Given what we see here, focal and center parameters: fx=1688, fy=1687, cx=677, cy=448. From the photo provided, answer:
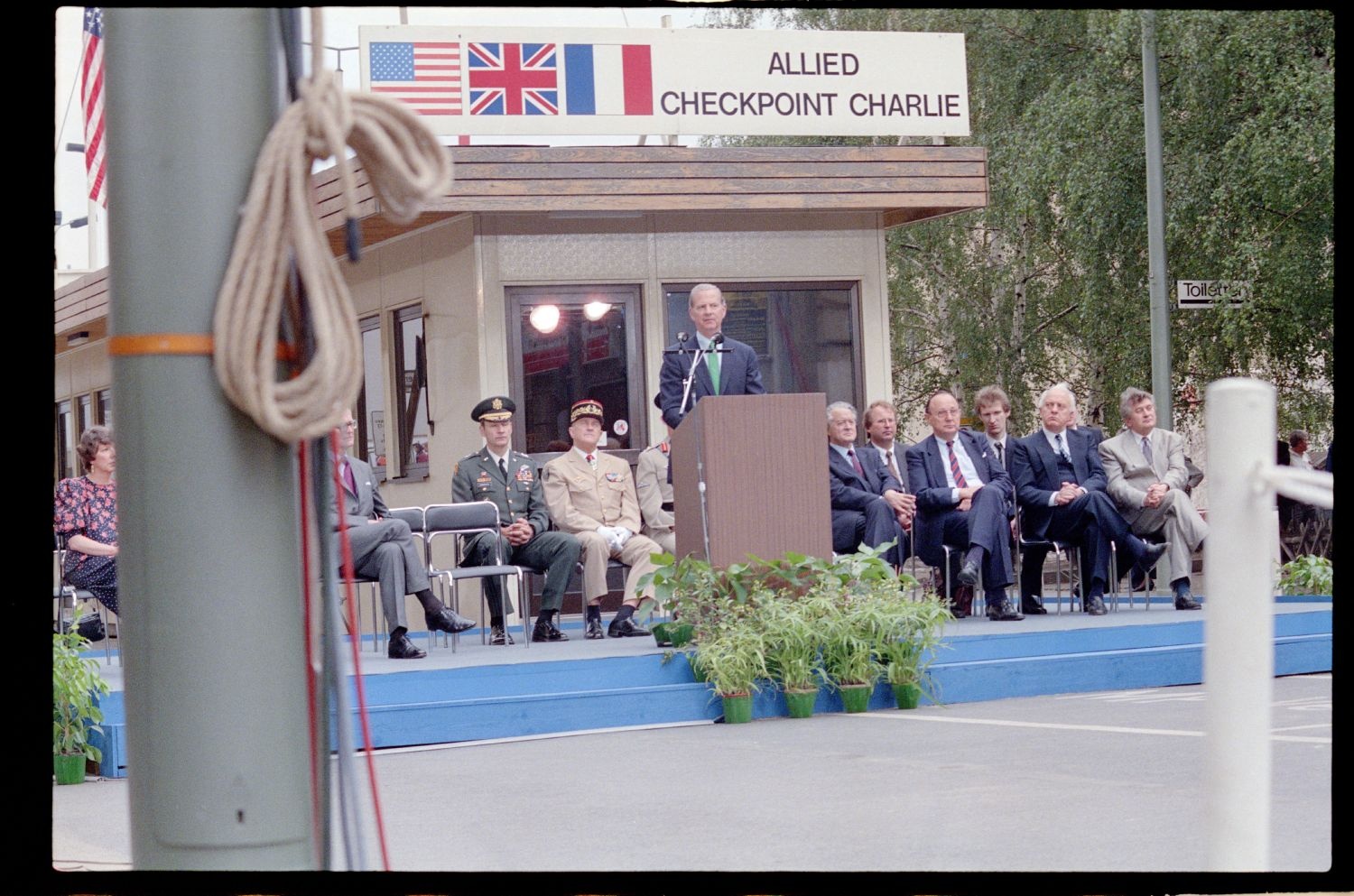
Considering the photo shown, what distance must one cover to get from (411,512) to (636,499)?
1260 mm

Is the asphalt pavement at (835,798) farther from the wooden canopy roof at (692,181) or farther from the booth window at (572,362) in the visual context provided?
the booth window at (572,362)

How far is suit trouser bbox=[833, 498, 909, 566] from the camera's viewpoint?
8.84 m

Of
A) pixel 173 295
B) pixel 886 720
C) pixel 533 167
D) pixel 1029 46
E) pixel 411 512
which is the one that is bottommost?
pixel 886 720

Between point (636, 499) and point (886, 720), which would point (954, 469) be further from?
point (886, 720)

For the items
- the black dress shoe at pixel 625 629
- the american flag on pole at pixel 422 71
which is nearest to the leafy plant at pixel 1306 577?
the black dress shoe at pixel 625 629

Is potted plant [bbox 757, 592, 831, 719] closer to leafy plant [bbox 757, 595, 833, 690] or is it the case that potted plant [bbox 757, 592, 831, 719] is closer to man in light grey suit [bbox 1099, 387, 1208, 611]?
leafy plant [bbox 757, 595, 833, 690]

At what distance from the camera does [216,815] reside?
1.76 metres

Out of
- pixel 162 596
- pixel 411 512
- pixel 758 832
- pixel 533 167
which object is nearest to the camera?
pixel 162 596

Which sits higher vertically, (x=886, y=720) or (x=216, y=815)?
(x=216, y=815)

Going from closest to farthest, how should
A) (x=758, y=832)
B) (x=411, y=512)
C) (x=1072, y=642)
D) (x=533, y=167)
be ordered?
(x=758, y=832), (x=1072, y=642), (x=411, y=512), (x=533, y=167)

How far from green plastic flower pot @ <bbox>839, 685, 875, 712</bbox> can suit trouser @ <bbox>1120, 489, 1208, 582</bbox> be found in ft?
10.6

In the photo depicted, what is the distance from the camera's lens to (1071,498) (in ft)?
A: 30.6

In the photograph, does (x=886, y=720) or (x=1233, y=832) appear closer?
(x=1233, y=832)

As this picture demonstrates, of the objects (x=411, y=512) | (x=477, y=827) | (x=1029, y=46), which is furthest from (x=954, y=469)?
(x=1029, y=46)
